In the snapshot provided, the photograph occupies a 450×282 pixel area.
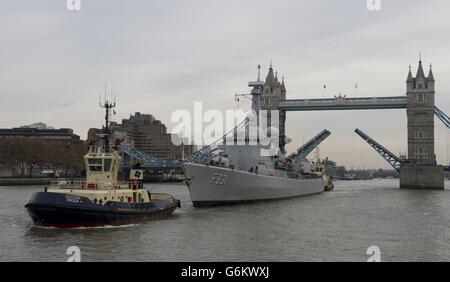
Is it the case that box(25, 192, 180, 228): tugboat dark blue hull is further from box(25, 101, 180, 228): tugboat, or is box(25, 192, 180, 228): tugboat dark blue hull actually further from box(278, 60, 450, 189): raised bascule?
box(278, 60, 450, 189): raised bascule

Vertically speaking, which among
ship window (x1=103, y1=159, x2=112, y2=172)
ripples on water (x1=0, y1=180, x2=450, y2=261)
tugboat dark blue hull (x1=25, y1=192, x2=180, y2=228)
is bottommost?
ripples on water (x1=0, y1=180, x2=450, y2=261)

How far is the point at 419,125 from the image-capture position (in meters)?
103

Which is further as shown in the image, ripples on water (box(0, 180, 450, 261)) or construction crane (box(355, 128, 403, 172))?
construction crane (box(355, 128, 403, 172))

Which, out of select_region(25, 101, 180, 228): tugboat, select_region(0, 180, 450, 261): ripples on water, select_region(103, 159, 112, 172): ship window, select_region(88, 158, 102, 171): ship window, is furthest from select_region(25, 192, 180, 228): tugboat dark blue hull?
select_region(88, 158, 102, 171): ship window

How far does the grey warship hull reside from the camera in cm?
4312

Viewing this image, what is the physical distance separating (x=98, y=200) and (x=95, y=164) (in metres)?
2.65

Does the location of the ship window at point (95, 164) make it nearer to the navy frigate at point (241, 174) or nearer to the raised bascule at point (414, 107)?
the navy frigate at point (241, 174)

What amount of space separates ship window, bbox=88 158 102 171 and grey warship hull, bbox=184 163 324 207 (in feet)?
42.5

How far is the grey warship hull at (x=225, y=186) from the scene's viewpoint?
43.1 metres

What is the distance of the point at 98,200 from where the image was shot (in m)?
28.8

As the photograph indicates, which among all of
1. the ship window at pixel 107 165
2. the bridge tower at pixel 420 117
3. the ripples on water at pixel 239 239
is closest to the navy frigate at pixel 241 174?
the ripples on water at pixel 239 239

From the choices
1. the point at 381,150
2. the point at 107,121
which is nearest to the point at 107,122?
the point at 107,121
